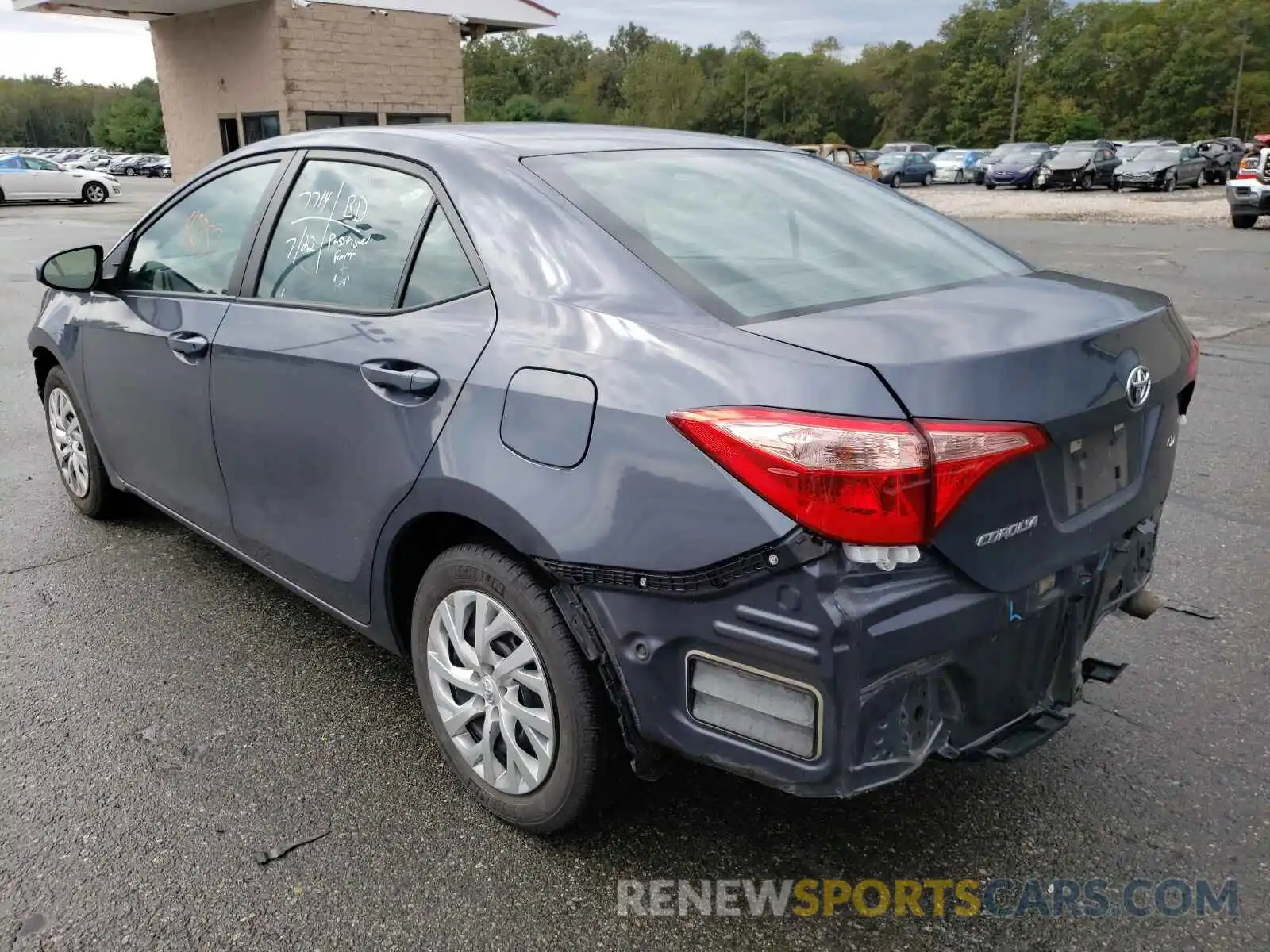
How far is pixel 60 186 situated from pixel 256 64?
44.9 feet

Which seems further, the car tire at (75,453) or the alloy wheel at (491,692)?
the car tire at (75,453)

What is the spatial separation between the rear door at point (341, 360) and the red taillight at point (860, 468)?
0.82 metres

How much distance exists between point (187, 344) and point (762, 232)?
1.91 meters

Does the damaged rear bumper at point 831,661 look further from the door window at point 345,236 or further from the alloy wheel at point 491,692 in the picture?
the door window at point 345,236

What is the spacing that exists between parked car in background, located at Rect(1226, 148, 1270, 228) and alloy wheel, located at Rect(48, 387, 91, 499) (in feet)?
68.4

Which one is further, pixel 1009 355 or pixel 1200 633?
pixel 1200 633

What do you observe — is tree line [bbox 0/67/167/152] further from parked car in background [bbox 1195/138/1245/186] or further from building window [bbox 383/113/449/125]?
parked car in background [bbox 1195/138/1245/186]

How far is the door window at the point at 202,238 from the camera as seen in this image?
3.37m

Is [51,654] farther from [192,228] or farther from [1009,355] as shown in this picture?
[1009,355]

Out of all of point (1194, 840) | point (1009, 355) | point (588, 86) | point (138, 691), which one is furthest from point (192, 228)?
point (588, 86)

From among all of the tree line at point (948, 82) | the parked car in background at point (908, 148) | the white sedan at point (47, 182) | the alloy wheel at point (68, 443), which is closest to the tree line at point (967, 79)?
the tree line at point (948, 82)

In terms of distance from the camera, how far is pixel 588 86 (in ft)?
352

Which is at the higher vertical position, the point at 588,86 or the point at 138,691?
the point at 588,86

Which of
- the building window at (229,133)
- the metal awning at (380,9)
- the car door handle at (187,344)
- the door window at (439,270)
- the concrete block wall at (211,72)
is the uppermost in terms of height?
the metal awning at (380,9)
